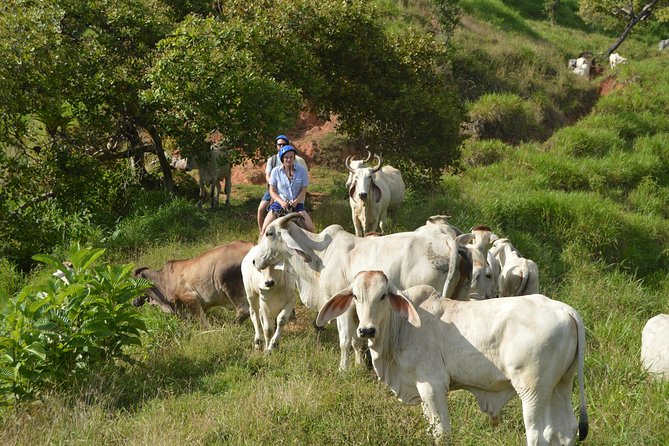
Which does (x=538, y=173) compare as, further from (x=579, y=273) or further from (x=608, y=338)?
(x=608, y=338)

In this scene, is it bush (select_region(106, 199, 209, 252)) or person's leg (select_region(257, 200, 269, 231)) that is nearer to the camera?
person's leg (select_region(257, 200, 269, 231))

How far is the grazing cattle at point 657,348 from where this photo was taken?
20.1 ft

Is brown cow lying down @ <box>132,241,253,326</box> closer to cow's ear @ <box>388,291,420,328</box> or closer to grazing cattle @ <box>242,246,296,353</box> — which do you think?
grazing cattle @ <box>242,246,296,353</box>

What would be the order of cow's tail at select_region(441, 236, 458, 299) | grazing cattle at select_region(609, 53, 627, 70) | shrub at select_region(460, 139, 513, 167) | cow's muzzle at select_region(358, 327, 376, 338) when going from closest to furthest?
1. cow's muzzle at select_region(358, 327, 376, 338)
2. cow's tail at select_region(441, 236, 458, 299)
3. shrub at select_region(460, 139, 513, 167)
4. grazing cattle at select_region(609, 53, 627, 70)

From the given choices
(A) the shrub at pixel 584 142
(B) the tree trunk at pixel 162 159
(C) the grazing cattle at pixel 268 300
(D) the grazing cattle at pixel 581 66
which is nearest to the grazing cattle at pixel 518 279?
(C) the grazing cattle at pixel 268 300

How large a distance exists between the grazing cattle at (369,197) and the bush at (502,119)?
668 centimetres

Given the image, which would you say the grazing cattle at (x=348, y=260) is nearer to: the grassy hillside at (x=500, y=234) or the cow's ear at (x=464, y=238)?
the cow's ear at (x=464, y=238)

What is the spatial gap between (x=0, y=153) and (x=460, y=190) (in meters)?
7.75

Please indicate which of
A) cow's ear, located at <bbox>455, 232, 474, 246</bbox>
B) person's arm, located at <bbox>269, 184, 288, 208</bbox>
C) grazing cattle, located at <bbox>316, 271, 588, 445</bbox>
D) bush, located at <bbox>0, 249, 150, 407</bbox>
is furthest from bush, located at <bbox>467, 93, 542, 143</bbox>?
grazing cattle, located at <bbox>316, 271, 588, 445</bbox>

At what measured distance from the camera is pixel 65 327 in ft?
18.4

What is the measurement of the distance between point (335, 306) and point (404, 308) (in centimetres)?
58

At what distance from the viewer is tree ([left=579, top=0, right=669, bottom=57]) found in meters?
23.9

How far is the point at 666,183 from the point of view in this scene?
590 inches

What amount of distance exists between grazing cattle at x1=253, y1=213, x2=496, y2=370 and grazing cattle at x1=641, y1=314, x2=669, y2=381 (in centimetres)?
154
